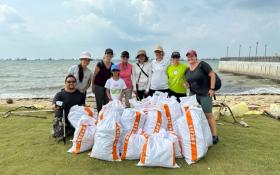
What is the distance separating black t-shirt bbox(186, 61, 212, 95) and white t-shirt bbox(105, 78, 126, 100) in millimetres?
1146

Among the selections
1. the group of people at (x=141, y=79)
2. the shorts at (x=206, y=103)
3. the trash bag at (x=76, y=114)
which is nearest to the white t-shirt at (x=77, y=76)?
the group of people at (x=141, y=79)

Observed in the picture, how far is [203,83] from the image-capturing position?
4559 mm

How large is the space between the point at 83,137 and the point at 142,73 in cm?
174

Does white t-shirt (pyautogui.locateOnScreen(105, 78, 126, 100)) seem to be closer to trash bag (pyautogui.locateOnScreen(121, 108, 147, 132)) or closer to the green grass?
trash bag (pyautogui.locateOnScreen(121, 108, 147, 132))

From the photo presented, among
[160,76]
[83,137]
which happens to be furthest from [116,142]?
[160,76]

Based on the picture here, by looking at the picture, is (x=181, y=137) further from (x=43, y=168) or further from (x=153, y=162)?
(x=43, y=168)

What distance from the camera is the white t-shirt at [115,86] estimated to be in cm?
488

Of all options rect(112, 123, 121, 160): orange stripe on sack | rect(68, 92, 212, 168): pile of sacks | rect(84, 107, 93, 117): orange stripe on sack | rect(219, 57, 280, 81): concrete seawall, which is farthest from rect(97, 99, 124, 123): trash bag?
rect(219, 57, 280, 81): concrete seawall

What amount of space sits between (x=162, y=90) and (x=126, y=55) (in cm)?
91

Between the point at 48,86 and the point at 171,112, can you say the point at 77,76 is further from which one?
the point at 48,86

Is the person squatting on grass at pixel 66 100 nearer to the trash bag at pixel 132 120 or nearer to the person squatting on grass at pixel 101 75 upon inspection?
the person squatting on grass at pixel 101 75

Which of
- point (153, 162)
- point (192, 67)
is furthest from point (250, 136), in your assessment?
point (153, 162)

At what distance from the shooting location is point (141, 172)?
3.47 m

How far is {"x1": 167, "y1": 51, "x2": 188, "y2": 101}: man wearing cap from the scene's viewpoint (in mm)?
4984
